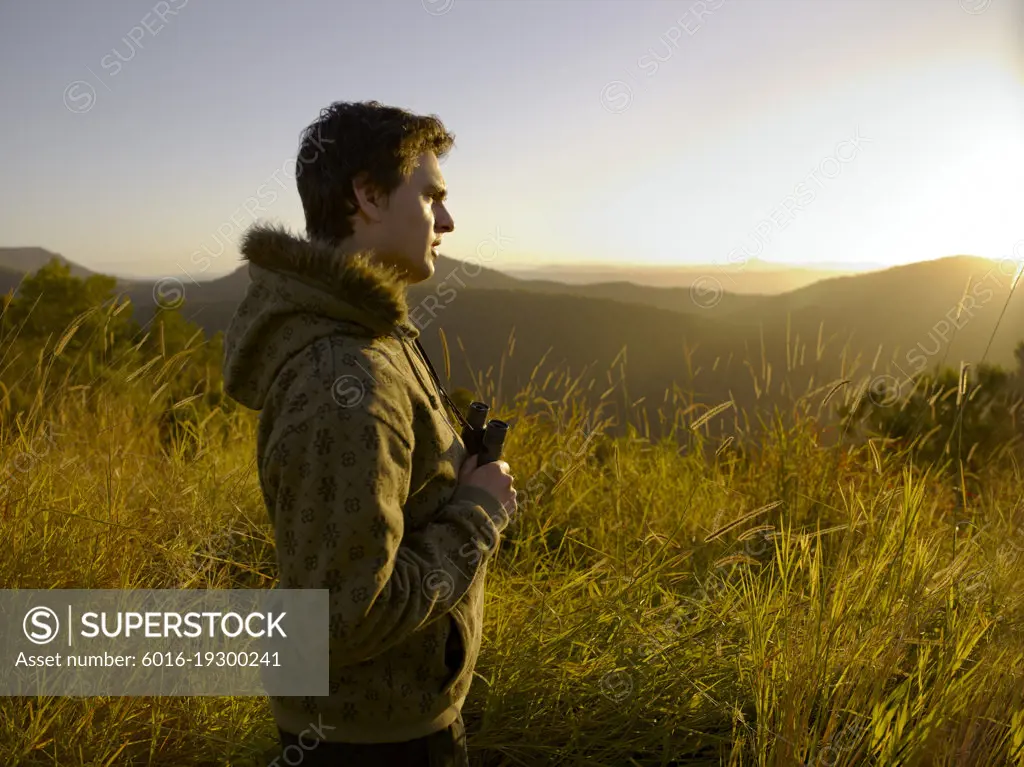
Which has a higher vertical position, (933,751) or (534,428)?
(534,428)

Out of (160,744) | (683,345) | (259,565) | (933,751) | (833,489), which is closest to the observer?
(933,751)

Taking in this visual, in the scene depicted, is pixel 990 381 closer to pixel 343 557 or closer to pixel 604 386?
pixel 604 386

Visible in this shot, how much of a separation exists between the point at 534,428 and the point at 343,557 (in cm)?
368

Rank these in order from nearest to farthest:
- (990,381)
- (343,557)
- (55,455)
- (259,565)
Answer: (343,557), (259,565), (55,455), (990,381)

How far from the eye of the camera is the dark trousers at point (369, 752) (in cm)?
158

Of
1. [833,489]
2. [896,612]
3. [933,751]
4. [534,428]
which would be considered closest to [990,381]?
[833,489]

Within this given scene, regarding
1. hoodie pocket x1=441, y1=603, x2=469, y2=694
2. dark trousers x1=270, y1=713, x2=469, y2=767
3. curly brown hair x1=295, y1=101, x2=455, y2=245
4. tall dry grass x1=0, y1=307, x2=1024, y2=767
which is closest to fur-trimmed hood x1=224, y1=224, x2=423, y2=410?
curly brown hair x1=295, y1=101, x2=455, y2=245

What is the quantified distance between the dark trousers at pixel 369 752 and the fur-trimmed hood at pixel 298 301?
662mm

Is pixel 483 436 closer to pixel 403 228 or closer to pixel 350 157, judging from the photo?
pixel 403 228

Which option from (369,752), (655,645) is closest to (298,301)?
(369,752)

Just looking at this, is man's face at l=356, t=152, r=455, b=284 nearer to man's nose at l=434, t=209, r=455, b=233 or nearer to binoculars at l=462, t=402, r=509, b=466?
man's nose at l=434, t=209, r=455, b=233

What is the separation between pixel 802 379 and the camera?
4.95m

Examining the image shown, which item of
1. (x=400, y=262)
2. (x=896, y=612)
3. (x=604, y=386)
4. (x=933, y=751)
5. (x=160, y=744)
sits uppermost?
(x=400, y=262)

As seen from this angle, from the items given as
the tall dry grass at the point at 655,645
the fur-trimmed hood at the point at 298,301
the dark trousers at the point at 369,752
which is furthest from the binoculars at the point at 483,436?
the tall dry grass at the point at 655,645
